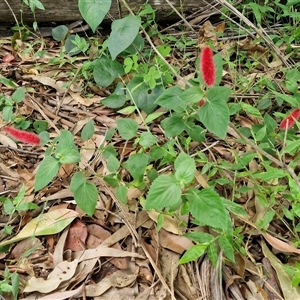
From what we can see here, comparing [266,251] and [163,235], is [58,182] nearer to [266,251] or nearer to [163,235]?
[163,235]

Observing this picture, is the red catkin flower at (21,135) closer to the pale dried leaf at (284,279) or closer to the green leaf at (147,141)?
the green leaf at (147,141)

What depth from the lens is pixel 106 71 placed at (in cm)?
188

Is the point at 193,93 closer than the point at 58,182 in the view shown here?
Yes

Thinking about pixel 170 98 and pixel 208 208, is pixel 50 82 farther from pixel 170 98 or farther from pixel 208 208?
pixel 208 208

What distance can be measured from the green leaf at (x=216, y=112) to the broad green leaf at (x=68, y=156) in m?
0.38

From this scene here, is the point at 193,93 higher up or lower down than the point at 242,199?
higher up

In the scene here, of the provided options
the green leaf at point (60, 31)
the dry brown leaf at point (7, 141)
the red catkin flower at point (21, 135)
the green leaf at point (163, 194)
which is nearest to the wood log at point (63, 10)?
the green leaf at point (60, 31)

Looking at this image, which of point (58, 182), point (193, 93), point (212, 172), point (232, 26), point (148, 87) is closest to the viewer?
point (193, 93)

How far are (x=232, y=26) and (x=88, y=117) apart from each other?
917mm

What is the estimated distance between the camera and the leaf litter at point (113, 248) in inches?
49.6

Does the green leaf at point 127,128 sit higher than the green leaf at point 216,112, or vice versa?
the green leaf at point 216,112

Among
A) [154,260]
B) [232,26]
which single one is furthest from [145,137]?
[232,26]

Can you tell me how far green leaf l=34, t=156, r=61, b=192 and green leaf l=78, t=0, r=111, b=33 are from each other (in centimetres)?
41

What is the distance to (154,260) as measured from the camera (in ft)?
4.33
